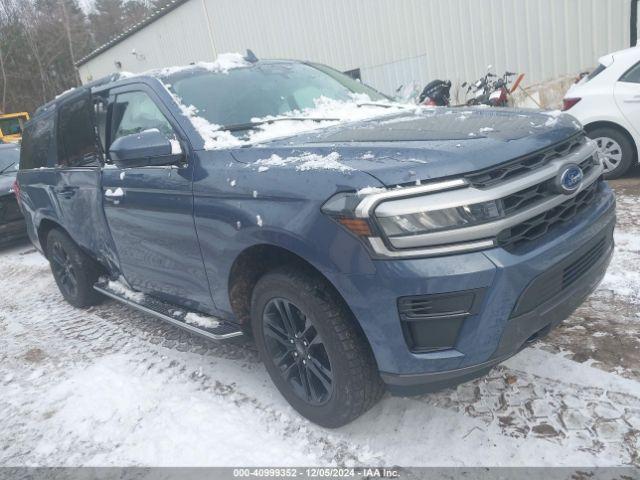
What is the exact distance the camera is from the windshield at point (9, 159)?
337 inches

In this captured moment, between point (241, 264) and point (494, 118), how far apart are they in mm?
1493

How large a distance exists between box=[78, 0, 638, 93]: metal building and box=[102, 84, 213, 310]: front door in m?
8.36

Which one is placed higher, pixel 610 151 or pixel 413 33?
pixel 413 33

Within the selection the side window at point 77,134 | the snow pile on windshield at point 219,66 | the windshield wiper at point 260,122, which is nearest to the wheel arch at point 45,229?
the side window at point 77,134

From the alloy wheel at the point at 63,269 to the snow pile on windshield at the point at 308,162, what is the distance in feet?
9.91

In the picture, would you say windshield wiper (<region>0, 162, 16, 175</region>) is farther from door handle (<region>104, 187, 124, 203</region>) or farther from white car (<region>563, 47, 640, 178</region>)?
white car (<region>563, 47, 640, 178</region>)

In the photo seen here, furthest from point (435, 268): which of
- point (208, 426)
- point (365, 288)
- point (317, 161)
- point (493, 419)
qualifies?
point (208, 426)

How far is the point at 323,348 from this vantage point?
2.39 meters

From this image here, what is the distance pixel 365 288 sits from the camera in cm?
201

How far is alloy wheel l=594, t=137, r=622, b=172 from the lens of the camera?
228 inches

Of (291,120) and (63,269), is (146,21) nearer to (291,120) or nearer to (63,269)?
(63,269)

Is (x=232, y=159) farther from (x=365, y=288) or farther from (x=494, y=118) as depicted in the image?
(x=494, y=118)

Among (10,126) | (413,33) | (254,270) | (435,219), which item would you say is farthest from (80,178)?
(10,126)

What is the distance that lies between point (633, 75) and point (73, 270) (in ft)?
20.1
